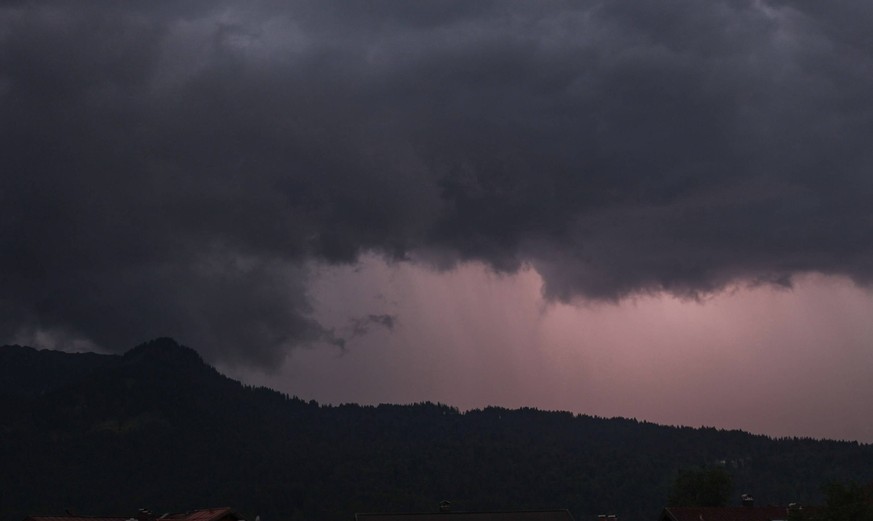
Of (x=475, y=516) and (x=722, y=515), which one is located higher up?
(x=722, y=515)

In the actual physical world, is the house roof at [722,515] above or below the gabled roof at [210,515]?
above

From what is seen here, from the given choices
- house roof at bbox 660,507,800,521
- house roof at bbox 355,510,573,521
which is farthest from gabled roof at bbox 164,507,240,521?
house roof at bbox 660,507,800,521

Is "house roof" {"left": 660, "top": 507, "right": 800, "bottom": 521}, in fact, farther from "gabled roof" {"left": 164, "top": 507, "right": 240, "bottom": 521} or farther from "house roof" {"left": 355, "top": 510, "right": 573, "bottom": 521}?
"gabled roof" {"left": 164, "top": 507, "right": 240, "bottom": 521}

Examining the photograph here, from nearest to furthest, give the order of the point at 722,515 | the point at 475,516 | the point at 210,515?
the point at 210,515 < the point at 722,515 < the point at 475,516

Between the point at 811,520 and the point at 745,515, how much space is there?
74.9 ft

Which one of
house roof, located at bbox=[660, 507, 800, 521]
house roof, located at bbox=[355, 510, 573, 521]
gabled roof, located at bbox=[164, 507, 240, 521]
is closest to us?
gabled roof, located at bbox=[164, 507, 240, 521]

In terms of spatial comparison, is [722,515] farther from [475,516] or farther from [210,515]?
[210,515]

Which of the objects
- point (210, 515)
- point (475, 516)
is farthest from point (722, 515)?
point (210, 515)

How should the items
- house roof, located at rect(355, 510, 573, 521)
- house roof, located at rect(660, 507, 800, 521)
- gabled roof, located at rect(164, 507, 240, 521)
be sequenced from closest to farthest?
1. gabled roof, located at rect(164, 507, 240, 521)
2. house roof, located at rect(660, 507, 800, 521)
3. house roof, located at rect(355, 510, 573, 521)

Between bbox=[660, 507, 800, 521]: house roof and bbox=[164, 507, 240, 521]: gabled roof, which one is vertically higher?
bbox=[660, 507, 800, 521]: house roof

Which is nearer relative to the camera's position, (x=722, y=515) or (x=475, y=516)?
(x=722, y=515)

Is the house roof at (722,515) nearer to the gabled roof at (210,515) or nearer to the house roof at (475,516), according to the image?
the house roof at (475,516)

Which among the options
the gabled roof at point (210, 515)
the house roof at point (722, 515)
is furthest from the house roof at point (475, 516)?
the gabled roof at point (210, 515)

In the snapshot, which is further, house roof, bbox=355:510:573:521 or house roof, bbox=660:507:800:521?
house roof, bbox=355:510:573:521
